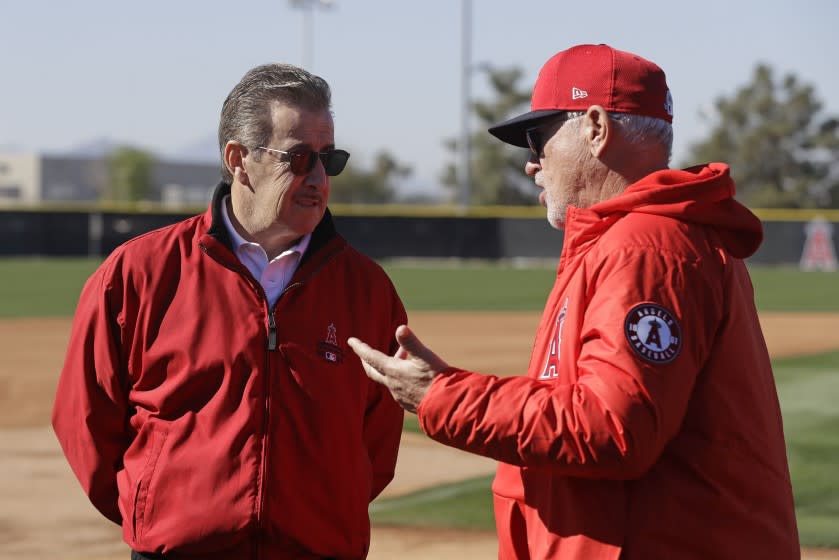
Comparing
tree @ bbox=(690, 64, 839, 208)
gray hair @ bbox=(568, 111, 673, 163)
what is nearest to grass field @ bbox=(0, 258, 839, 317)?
gray hair @ bbox=(568, 111, 673, 163)

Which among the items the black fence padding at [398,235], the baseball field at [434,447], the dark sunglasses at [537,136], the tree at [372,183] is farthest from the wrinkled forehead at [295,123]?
the tree at [372,183]

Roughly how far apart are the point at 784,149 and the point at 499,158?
19.5 meters

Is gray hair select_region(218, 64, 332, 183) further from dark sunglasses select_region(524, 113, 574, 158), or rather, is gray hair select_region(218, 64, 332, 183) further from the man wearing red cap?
the man wearing red cap

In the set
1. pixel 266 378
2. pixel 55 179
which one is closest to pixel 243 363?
pixel 266 378

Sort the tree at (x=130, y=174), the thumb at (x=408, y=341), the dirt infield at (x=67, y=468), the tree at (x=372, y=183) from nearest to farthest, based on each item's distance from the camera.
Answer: the thumb at (x=408, y=341)
the dirt infield at (x=67, y=468)
the tree at (x=372, y=183)
the tree at (x=130, y=174)

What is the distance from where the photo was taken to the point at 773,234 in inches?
1320

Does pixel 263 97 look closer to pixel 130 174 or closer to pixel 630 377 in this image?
pixel 630 377

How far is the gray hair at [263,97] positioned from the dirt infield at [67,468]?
3072 millimetres

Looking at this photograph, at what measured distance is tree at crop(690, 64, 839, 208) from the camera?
64312 millimetres

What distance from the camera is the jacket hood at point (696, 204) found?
8.04ft

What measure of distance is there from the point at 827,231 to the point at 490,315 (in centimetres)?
1786

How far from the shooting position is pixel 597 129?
260 centimetres

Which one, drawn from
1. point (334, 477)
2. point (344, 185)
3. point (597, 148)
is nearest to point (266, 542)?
point (334, 477)

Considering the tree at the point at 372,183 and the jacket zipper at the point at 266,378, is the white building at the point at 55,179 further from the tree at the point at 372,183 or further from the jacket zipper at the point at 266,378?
the jacket zipper at the point at 266,378
